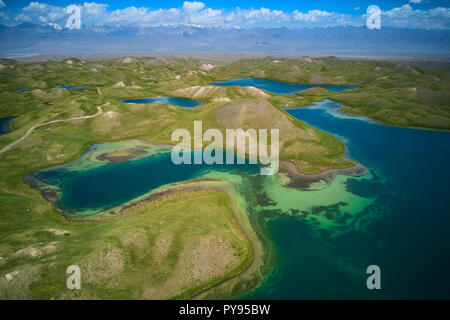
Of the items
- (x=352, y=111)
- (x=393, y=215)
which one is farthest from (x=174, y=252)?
(x=352, y=111)

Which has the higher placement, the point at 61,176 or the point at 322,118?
the point at 322,118

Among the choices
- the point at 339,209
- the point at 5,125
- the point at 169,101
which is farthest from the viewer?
the point at 169,101

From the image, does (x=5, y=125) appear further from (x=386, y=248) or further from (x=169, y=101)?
(x=386, y=248)

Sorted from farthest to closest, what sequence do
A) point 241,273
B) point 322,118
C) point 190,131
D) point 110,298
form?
point 322,118
point 190,131
point 241,273
point 110,298

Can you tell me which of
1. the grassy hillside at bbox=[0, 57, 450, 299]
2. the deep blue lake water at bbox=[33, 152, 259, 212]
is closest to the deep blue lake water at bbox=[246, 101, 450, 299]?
the grassy hillside at bbox=[0, 57, 450, 299]

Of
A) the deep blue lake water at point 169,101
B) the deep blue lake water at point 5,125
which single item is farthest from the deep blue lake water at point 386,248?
the deep blue lake water at point 5,125

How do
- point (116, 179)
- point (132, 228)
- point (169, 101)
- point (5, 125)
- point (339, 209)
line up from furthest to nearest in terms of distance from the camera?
point (169, 101) → point (5, 125) → point (116, 179) → point (339, 209) → point (132, 228)

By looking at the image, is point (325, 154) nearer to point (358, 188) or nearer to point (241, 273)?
point (358, 188)

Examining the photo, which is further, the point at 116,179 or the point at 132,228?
the point at 116,179

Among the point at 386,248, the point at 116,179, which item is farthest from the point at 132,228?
the point at 386,248

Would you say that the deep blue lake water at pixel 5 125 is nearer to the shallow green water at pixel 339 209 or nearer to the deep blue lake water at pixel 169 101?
the shallow green water at pixel 339 209
